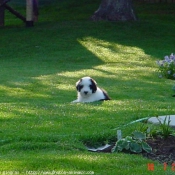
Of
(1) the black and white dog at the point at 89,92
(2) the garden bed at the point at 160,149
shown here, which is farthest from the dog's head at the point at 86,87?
(2) the garden bed at the point at 160,149

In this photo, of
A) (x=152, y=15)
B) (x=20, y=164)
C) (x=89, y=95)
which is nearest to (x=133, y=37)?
(x=152, y=15)

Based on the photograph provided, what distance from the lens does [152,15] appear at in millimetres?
34125

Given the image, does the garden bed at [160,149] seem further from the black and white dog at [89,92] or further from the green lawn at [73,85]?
the black and white dog at [89,92]

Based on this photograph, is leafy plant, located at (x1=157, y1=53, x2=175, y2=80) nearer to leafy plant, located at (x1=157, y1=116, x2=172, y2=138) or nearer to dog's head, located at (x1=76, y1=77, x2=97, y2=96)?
dog's head, located at (x1=76, y1=77, x2=97, y2=96)

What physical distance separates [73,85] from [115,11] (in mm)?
13266

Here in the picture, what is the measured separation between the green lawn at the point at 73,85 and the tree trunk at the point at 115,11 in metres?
0.55

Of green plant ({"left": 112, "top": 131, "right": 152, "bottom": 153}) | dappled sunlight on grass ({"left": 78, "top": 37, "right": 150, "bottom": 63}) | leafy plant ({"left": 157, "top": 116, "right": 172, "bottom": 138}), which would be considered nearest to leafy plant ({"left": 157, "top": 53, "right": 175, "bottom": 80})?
dappled sunlight on grass ({"left": 78, "top": 37, "right": 150, "bottom": 63})

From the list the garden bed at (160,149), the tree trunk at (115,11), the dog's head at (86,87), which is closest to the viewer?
Result: the garden bed at (160,149)

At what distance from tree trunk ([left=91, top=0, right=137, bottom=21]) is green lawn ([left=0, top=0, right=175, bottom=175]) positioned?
546mm

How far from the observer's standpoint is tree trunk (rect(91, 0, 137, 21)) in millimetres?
28773

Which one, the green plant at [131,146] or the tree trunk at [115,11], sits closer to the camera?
the green plant at [131,146]

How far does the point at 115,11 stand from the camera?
29.5m

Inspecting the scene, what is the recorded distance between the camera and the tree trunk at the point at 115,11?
28773mm

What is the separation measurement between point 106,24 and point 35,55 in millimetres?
5425
